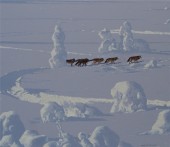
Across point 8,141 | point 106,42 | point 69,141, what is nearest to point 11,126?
point 8,141

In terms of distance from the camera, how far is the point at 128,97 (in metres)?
2.02

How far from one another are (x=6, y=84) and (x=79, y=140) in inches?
21.8

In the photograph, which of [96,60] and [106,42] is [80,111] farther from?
[106,42]

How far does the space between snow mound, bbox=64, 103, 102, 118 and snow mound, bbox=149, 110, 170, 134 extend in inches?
13.2

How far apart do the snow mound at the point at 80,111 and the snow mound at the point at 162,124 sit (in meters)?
0.33

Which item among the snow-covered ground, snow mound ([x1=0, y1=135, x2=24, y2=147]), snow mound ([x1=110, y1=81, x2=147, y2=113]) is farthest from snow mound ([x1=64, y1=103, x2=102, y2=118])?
snow mound ([x1=0, y1=135, x2=24, y2=147])

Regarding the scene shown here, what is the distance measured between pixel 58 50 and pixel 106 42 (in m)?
0.30

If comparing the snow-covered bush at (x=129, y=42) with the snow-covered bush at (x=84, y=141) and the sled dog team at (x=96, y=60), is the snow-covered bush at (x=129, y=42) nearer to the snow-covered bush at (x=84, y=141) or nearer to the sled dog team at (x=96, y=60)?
the sled dog team at (x=96, y=60)

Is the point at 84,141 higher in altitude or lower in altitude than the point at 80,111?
lower

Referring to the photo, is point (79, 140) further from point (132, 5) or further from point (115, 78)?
point (132, 5)

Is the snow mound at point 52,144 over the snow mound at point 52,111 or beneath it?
beneath

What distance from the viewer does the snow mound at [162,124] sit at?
2004 mm

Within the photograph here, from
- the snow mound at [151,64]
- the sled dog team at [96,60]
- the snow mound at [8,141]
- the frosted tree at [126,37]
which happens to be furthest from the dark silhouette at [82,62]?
the snow mound at [8,141]

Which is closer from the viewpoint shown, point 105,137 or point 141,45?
point 105,137
